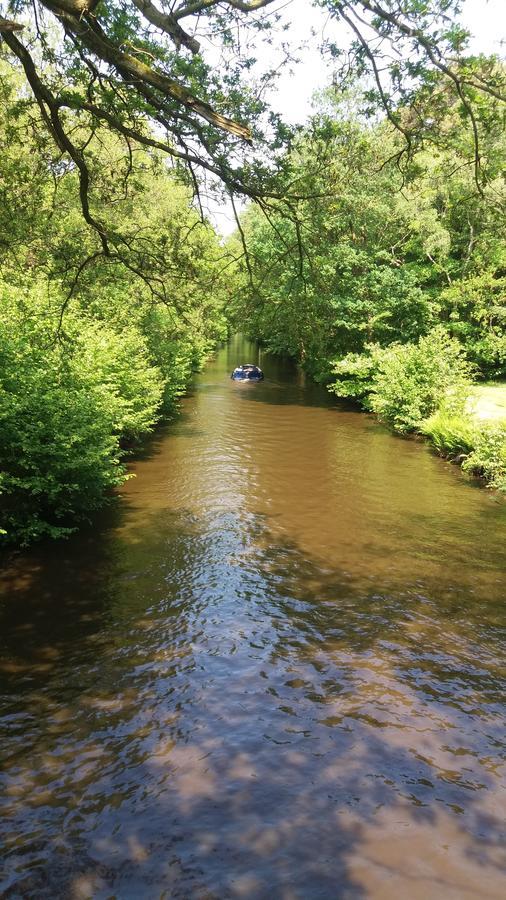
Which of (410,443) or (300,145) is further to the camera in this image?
(410,443)

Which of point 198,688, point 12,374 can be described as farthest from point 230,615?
point 12,374

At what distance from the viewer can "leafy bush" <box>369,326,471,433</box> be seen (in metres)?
18.8

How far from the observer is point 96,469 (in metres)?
9.84

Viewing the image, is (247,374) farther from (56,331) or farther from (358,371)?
(56,331)

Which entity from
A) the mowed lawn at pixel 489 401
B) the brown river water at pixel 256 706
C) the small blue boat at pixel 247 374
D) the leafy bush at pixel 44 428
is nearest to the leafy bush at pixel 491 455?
the mowed lawn at pixel 489 401

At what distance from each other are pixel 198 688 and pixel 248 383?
91.0 feet

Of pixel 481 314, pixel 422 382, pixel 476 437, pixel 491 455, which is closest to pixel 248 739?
pixel 491 455

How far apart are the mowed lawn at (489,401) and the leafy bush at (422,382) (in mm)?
593

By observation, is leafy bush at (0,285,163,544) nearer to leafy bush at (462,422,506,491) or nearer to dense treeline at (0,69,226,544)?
dense treeline at (0,69,226,544)

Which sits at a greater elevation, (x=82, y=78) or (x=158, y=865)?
(x=82, y=78)

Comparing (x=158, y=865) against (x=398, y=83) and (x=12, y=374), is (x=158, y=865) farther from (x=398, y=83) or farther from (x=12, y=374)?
(x=12, y=374)

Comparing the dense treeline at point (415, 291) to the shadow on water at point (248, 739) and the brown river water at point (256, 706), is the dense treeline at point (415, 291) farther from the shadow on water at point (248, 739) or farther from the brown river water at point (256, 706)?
the shadow on water at point (248, 739)

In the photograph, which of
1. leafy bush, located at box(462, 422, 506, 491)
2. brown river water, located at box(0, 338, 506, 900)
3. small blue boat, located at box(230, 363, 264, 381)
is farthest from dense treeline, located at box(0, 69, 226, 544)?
small blue boat, located at box(230, 363, 264, 381)

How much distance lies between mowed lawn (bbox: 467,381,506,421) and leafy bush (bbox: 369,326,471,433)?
59 centimetres
